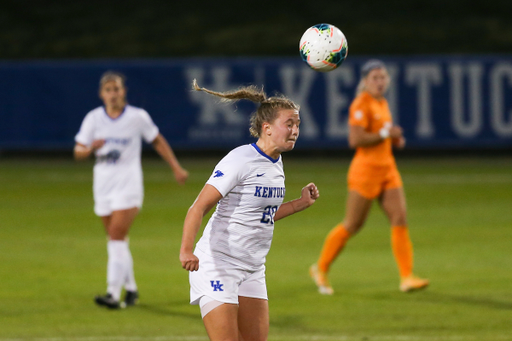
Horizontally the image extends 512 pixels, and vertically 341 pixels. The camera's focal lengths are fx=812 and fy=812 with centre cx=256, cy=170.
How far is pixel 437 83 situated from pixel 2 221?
1311 cm

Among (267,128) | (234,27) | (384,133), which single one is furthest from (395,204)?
(234,27)

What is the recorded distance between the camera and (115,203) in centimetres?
848

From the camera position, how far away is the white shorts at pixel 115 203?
27.8 ft

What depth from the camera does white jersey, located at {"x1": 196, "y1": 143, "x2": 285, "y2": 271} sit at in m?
5.02

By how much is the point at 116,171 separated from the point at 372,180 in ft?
9.08

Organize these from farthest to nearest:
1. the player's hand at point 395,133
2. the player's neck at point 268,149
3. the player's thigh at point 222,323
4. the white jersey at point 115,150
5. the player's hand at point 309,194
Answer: the player's hand at point 395,133, the white jersey at point 115,150, the player's hand at point 309,194, the player's neck at point 268,149, the player's thigh at point 222,323

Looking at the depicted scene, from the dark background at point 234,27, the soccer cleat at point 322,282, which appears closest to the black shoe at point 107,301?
the soccer cleat at point 322,282

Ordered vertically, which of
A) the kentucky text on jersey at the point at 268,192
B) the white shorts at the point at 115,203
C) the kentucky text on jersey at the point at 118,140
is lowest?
the white shorts at the point at 115,203

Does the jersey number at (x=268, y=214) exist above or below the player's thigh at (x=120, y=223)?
above

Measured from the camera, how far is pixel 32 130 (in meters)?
23.4

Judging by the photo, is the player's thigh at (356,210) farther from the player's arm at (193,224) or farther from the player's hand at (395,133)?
the player's arm at (193,224)

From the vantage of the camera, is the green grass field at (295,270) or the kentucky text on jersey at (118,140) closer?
the green grass field at (295,270)

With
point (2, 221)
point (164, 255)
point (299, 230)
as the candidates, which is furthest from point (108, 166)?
point (2, 221)

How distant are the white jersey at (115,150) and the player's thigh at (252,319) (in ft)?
11.9
